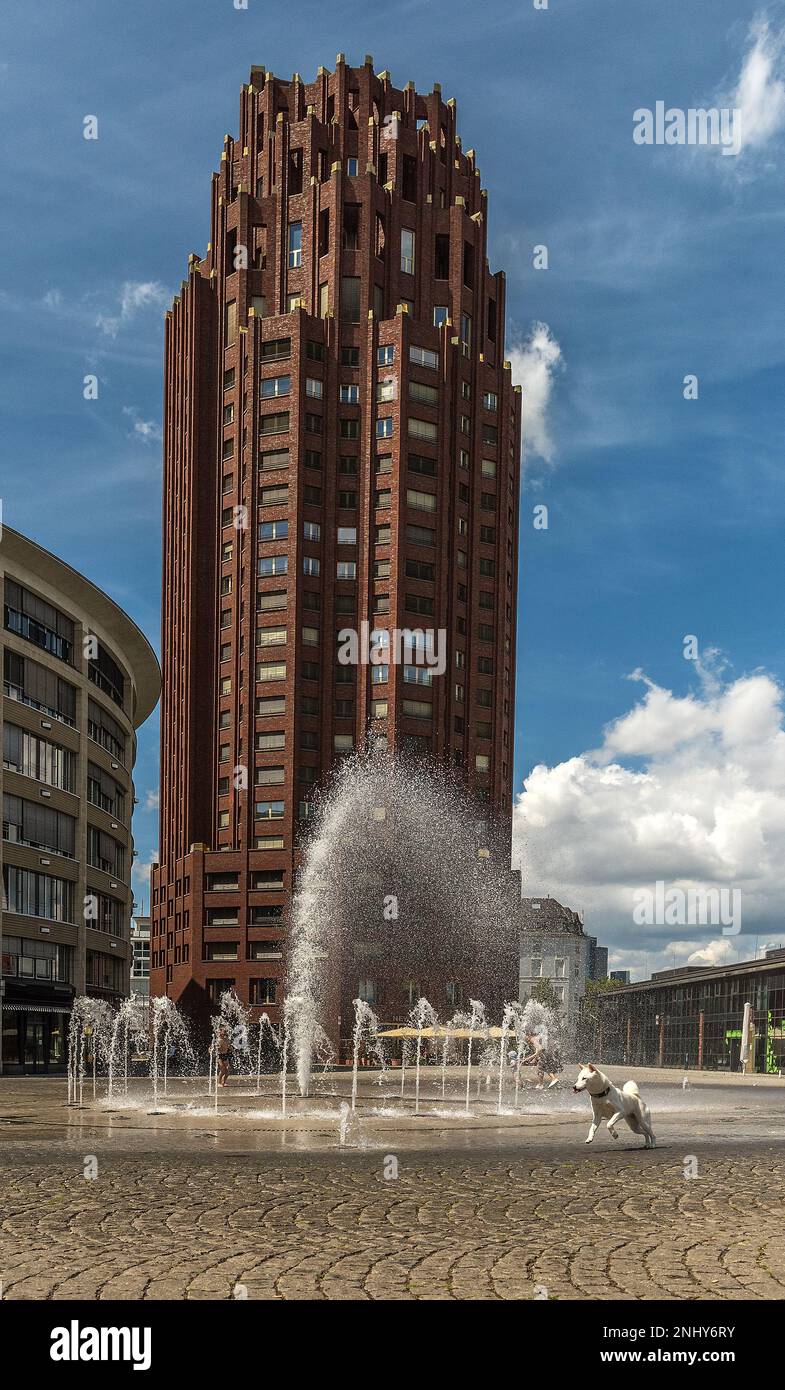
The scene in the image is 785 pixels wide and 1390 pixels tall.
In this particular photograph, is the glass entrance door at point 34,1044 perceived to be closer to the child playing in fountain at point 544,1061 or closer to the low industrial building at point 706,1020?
the child playing in fountain at point 544,1061

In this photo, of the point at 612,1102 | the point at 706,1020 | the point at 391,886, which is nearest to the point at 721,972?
the point at 706,1020

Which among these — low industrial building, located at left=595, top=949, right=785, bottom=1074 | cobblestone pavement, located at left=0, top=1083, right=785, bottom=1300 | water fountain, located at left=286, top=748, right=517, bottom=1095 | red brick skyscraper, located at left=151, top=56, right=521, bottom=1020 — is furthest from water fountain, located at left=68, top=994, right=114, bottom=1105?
cobblestone pavement, located at left=0, top=1083, right=785, bottom=1300

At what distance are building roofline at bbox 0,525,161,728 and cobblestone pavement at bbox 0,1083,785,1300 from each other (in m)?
46.5

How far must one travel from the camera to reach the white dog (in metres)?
20.4

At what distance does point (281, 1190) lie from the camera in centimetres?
1550

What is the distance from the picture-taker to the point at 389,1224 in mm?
12719

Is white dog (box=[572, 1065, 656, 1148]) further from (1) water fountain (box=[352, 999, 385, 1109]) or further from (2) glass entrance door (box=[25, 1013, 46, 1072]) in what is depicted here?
(1) water fountain (box=[352, 999, 385, 1109])

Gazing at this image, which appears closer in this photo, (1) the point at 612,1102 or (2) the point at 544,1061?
(1) the point at 612,1102

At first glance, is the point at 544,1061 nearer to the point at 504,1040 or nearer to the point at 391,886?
the point at 504,1040

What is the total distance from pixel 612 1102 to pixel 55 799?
51197 millimetres

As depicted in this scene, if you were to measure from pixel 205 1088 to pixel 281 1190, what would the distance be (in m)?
34.5

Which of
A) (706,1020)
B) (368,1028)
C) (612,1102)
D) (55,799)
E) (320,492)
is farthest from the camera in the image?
(320,492)

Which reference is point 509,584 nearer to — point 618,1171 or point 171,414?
point 171,414

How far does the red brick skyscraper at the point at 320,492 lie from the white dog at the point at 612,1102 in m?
77.7
